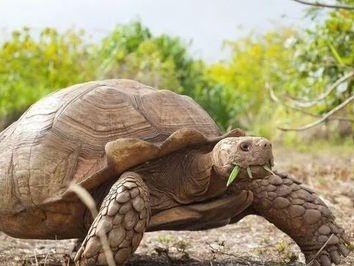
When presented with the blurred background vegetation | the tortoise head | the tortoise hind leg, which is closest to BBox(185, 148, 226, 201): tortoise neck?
the tortoise head

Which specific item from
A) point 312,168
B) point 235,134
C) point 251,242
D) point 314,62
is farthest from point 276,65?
point 235,134

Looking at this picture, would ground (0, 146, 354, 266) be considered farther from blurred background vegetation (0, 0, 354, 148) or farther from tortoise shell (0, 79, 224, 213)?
blurred background vegetation (0, 0, 354, 148)

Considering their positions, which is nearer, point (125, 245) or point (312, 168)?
point (125, 245)

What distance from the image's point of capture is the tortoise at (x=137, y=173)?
2.60m

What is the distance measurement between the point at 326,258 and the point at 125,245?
0.95 meters

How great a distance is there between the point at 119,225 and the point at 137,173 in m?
0.37

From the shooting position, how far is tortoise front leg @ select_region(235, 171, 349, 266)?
9.87ft

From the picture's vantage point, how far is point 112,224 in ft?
8.11

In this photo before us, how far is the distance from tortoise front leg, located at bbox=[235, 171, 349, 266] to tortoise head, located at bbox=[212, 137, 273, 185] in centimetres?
36

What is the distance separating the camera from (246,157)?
256 centimetres

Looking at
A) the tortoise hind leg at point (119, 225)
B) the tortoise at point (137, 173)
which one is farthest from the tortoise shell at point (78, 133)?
the tortoise hind leg at point (119, 225)

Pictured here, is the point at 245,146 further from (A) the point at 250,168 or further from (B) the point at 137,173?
(B) the point at 137,173

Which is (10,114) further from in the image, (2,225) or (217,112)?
(2,225)

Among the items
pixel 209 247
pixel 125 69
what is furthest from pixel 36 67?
pixel 209 247
